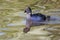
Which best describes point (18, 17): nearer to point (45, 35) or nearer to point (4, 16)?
point (4, 16)

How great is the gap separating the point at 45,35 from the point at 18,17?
1.29ft

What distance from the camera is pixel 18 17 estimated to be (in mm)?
1483

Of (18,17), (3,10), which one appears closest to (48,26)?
(18,17)

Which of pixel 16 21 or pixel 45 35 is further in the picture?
pixel 16 21

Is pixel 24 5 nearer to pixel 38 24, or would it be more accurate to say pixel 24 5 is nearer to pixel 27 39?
pixel 38 24

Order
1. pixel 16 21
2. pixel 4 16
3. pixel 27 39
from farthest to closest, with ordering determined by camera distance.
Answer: pixel 4 16
pixel 16 21
pixel 27 39

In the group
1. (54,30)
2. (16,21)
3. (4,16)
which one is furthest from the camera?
(4,16)

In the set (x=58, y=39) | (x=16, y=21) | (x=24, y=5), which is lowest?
(x=58, y=39)

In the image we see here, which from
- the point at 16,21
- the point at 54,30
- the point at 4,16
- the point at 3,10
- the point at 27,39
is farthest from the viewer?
the point at 3,10

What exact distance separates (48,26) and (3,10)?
0.58 metres

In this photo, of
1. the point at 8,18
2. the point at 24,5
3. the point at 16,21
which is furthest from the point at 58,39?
the point at 24,5

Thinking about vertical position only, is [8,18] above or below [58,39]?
above

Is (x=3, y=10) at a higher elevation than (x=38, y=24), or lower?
higher

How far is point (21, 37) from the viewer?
1.16 metres
